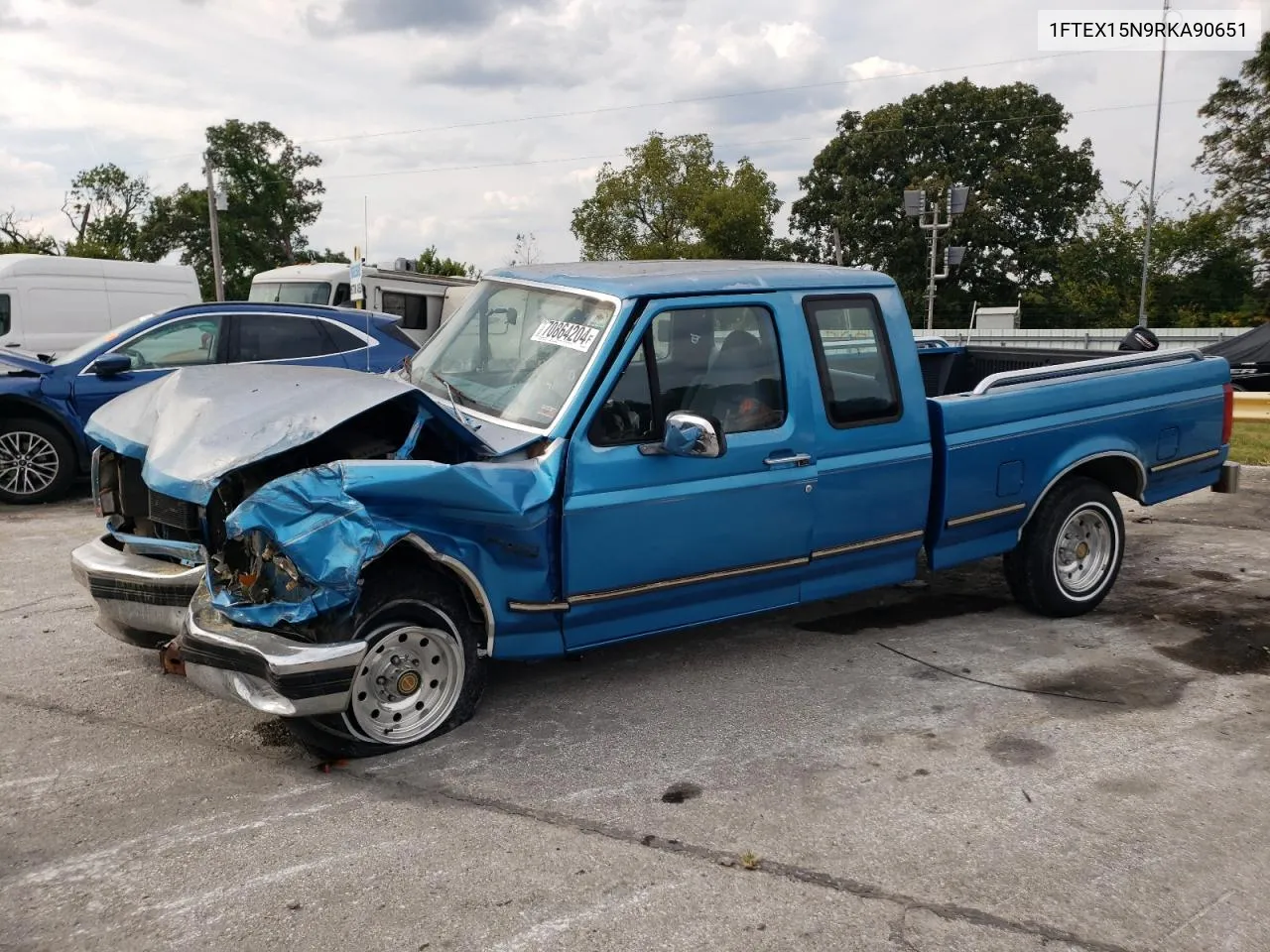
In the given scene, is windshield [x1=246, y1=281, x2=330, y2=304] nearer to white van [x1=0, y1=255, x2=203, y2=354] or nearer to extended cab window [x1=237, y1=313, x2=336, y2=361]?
white van [x1=0, y1=255, x2=203, y2=354]

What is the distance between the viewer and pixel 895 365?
17.2 feet

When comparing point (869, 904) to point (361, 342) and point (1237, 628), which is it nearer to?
point (1237, 628)

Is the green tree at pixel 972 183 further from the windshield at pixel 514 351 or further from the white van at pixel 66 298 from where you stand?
the windshield at pixel 514 351

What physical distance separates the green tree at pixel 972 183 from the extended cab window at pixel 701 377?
47760 mm

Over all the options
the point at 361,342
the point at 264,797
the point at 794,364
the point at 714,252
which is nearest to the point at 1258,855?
the point at 794,364

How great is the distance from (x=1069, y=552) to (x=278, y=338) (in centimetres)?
723

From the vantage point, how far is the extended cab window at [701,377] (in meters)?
4.47

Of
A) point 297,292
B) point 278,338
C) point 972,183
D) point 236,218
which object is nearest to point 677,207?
point 972,183

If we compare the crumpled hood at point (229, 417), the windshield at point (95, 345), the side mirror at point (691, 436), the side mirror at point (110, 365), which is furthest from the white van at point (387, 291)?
the side mirror at point (691, 436)

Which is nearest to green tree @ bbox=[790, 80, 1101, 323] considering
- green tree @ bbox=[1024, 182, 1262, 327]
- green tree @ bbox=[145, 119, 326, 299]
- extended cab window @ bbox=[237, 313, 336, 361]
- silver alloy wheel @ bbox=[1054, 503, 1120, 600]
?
green tree @ bbox=[1024, 182, 1262, 327]

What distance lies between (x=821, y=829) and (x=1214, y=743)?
1.92 meters

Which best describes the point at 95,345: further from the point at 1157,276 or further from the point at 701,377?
the point at 1157,276

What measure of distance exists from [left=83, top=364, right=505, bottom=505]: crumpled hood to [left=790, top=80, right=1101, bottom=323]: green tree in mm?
48624

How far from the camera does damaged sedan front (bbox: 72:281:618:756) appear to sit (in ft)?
12.3
